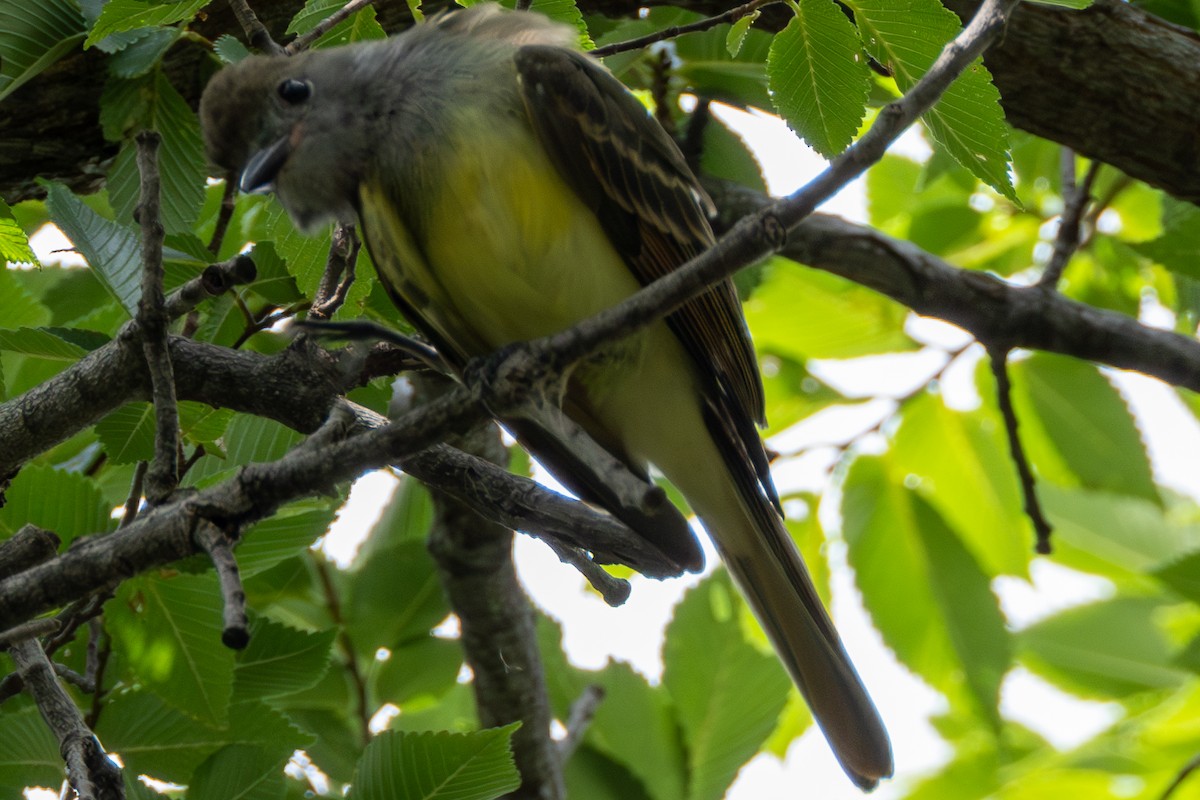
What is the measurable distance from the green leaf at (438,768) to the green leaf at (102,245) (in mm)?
1174

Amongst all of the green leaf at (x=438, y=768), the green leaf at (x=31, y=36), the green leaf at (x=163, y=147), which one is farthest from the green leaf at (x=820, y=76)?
the green leaf at (x=31, y=36)

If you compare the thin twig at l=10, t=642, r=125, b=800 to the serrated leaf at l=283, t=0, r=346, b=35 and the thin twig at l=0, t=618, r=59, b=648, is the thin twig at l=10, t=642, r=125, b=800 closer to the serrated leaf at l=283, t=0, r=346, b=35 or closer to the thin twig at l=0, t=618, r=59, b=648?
the thin twig at l=0, t=618, r=59, b=648

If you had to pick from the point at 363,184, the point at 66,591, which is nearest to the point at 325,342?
the point at 363,184

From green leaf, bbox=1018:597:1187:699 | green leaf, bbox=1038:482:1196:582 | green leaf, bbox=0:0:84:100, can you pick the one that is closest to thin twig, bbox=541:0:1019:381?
green leaf, bbox=0:0:84:100

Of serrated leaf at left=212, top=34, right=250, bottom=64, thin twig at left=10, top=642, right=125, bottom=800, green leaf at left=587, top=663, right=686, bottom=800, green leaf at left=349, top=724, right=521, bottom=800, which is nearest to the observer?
thin twig at left=10, top=642, right=125, bottom=800

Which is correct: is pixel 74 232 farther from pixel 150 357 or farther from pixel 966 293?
pixel 966 293

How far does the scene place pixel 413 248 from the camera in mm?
3008

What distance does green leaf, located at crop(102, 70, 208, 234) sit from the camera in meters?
3.37

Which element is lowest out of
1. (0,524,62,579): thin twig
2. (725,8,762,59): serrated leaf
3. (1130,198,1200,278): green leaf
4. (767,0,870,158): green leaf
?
(0,524,62,579): thin twig

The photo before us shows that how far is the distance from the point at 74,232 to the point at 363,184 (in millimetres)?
696

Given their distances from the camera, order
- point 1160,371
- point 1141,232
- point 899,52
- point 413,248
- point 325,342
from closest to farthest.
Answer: point 899,52 → point 413,248 → point 325,342 → point 1160,371 → point 1141,232

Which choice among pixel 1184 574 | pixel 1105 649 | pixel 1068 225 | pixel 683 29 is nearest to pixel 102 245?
pixel 683 29

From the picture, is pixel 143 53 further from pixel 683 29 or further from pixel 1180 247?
pixel 1180 247

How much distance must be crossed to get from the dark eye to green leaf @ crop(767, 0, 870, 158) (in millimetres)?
1247
